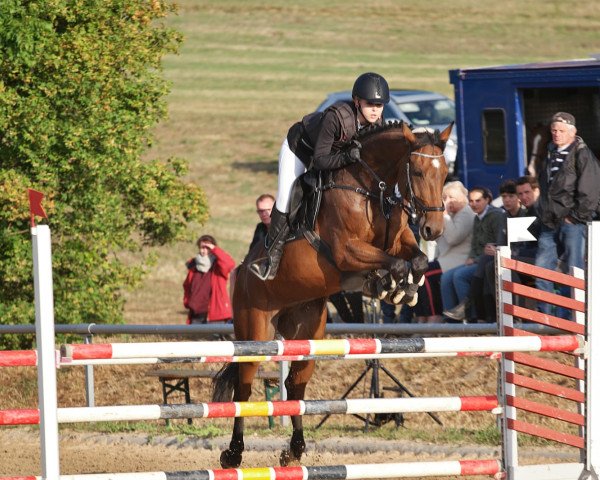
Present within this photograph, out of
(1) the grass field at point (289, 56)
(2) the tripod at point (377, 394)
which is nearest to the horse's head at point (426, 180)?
(2) the tripod at point (377, 394)

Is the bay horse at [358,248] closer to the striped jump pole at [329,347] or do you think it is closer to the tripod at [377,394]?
the striped jump pole at [329,347]

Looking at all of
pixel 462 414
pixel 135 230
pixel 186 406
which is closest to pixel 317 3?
pixel 135 230

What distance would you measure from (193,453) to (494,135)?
269 inches

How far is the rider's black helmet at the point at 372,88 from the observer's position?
7527 millimetres

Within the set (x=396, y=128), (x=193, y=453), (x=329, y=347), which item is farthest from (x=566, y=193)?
(x=329, y=347)

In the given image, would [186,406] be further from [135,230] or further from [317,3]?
[317,3]

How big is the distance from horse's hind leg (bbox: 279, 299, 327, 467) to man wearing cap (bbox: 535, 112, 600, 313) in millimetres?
2428

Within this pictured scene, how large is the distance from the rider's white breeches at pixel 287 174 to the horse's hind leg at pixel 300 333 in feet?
2.23

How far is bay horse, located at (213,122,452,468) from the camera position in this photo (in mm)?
7250

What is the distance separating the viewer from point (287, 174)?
7.96 metres

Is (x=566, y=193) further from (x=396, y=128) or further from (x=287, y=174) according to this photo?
(x=287, y=174)

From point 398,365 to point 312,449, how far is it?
7.00ft

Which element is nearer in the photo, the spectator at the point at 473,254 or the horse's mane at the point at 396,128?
the horse's mane at the point at 396,128

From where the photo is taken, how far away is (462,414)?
10398 mm
